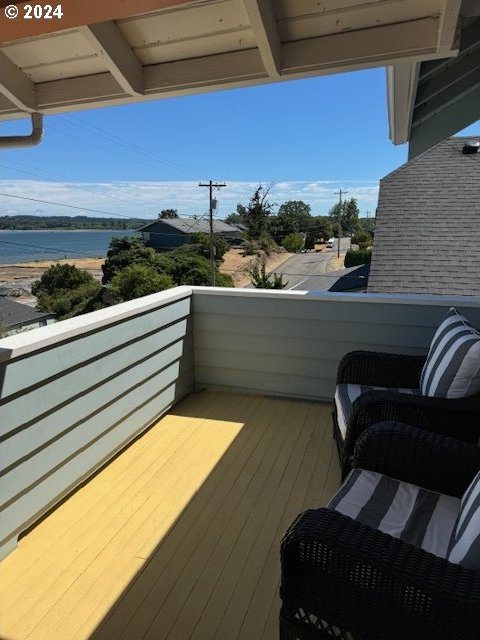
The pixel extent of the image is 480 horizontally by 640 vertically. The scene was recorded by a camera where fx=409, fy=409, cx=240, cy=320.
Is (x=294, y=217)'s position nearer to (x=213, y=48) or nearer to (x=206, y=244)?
(x=206, y=244)

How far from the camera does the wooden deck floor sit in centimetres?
152

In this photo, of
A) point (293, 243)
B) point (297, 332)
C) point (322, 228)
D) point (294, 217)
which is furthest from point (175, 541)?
point (322, 228)

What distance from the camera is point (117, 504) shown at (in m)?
2.15

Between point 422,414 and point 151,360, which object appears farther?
point 151,360

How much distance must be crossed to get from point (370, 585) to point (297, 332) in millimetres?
2256

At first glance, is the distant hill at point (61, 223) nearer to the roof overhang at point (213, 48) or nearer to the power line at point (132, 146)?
the roof overhang at point (213, 48)

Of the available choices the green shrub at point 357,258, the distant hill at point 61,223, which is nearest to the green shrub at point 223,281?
the distant hill at point 61,223

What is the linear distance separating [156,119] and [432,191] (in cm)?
3706

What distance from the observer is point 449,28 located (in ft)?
5.13

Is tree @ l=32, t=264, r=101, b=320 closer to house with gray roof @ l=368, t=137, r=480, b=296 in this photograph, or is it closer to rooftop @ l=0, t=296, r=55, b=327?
rooftop @ l=0, t=296, r=55, b=327

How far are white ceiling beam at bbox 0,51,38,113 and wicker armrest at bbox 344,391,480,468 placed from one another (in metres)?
2.22

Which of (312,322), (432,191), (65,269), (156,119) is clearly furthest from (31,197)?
(312,322)

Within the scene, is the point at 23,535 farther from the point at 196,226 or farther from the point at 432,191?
the point at 196,226

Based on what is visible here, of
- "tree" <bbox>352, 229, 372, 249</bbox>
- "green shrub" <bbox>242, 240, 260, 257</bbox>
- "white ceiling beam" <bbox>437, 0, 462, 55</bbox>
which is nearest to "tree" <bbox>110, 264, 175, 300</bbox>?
"green shrub" <bbox>242, 240, 260, 257</bbox>
